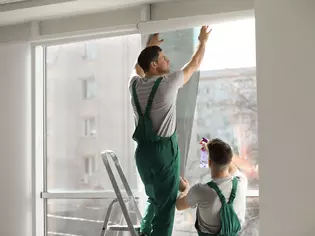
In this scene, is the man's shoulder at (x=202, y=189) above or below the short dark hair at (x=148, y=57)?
below

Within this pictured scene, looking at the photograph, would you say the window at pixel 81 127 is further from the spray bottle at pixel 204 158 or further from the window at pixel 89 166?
the spray bottle at pixel 204 158

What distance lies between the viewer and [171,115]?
3027mm

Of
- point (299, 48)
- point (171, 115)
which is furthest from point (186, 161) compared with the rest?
point (299, 48)

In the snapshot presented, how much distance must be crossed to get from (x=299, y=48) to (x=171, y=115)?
0.75 meters

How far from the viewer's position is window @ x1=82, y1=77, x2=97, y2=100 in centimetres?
406

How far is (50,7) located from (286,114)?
72.4 inches

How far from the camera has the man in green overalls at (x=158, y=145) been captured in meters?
2.97

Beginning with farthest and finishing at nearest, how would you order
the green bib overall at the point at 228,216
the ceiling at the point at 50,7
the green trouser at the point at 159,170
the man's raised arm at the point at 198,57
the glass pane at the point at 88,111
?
the glass pane at the point at 88,111 < the ceiling at the point at 50,7 < the man's raised arm at the point at 198,57 < the green trouser at the point at 159,170 < the green bib overall at the point at 228,216

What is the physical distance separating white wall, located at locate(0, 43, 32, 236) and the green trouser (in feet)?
4.63

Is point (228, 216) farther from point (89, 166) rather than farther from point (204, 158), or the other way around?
point (89, 166)

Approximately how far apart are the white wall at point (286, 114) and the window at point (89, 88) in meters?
1.60

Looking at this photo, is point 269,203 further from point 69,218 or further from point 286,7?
point 69,218

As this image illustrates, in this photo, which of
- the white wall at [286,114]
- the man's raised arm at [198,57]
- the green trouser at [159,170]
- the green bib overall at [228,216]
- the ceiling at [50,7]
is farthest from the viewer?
the ceiling at [50,7]

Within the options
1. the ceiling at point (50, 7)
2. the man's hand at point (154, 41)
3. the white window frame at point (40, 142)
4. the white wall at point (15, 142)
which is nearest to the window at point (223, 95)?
the man's hand at point (154, 41)
